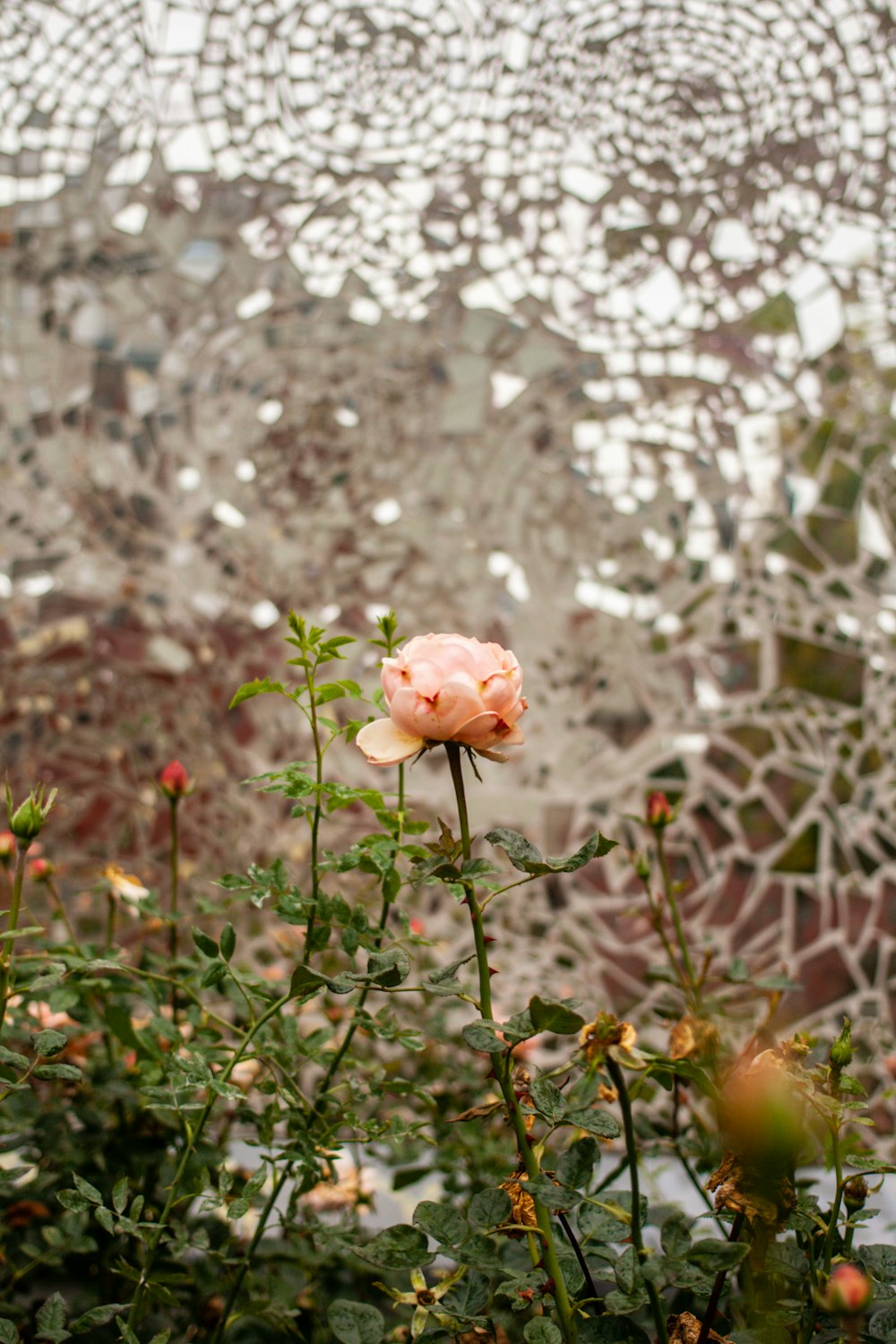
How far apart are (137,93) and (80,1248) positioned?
1.81 metres

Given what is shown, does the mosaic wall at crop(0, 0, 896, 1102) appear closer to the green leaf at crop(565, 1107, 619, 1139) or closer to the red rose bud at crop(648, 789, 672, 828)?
the red rose bud at crop(648, 789, 672, 828)

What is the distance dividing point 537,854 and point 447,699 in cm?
9

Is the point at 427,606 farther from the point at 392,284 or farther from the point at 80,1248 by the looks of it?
the point at 80,1248

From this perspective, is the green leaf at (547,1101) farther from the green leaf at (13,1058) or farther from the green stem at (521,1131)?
the green leaf at (13,1058)

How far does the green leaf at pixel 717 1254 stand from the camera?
0.51 m

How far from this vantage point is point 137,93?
181 cm

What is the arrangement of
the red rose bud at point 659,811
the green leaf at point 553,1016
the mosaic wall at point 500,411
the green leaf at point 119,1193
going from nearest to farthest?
1. the green leaf at point 553,1016
2. the green leaf at point 119,1193
3. the red rose bud at point 659,811
4. the mosaic wall at point 500,411

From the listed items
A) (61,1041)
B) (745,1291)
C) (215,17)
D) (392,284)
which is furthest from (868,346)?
(61,1041)

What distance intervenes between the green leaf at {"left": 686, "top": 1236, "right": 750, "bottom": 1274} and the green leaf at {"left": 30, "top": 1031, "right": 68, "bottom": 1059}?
35 cm

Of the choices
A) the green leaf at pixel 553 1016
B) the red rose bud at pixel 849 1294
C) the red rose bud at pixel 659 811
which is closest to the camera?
the red rose bud at pixel 849 1294

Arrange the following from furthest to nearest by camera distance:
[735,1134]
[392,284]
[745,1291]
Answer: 1. [392,284]
2. [745,1291]
3. [735,1134]

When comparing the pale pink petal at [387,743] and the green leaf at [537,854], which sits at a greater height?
the pale pink petal at [387,743]

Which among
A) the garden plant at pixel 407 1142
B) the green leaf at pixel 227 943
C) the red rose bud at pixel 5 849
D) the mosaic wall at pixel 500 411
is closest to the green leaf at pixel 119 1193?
the garden plant at pixel 407 1142

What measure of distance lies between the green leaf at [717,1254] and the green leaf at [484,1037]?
0.15 m
